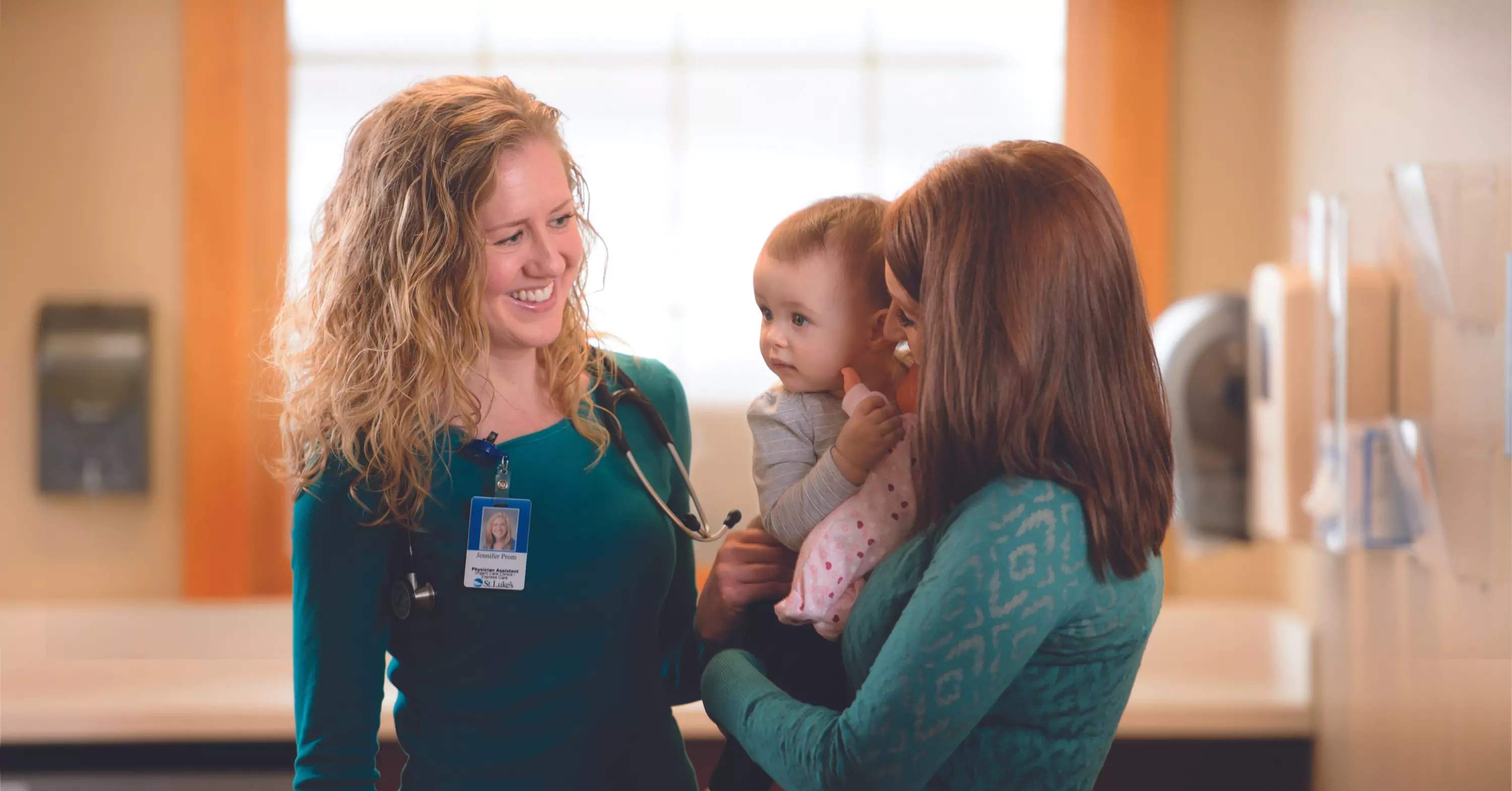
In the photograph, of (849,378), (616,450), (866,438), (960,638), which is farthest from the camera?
(616,450)

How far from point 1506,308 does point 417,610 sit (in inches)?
69.1

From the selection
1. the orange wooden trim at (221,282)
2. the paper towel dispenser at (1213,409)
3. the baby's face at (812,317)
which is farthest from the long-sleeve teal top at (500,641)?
the orange wooden trim at (221,282)

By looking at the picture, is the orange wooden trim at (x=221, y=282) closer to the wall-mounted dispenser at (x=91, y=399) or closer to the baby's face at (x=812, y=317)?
the wall-mounted dispenser at (x=91, y=399)

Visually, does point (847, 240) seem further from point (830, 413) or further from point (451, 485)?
point (451, 485)

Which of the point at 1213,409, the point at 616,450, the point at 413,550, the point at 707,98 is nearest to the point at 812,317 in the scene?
the point at 616,450

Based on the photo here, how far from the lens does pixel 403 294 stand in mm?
1316

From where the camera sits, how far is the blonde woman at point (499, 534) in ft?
4.35

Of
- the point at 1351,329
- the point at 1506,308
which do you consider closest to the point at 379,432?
the point at 1506,308

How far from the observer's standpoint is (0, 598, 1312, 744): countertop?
9.04ft

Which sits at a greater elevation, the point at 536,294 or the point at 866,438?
the point at 536,294

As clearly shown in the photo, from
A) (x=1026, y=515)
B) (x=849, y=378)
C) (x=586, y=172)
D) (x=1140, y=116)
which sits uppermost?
(x=1140, y=116)

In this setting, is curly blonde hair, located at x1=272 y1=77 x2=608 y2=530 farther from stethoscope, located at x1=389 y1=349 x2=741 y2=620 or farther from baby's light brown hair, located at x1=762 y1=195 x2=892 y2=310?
baby's light brown hair, located at x1=762 y1=195 x2=892 y2=310

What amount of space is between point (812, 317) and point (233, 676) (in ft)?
8.55

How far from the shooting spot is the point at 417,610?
132 centimetres
